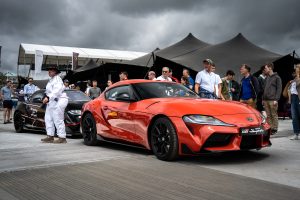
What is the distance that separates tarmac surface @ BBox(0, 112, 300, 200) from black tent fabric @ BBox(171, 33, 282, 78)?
9.89 m

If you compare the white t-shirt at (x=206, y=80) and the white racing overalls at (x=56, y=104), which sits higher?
the white t-shirt at (x=206, y=80)

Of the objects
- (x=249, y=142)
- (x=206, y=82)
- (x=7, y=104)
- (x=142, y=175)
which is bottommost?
(x=142, y=175)

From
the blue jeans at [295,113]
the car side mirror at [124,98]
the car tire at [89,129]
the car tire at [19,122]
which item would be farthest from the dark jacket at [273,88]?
the car tire at [19,122]

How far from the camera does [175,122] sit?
19.7 ft

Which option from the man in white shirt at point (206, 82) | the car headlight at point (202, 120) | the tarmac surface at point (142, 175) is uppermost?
the man in white shirt at point (206, 82)

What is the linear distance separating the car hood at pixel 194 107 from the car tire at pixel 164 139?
0.62 feet

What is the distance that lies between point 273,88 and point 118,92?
4034 millimetres

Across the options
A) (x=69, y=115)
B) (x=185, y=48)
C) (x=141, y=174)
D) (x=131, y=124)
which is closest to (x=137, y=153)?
(x=131, y=124)

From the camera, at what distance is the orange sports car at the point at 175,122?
5.86m

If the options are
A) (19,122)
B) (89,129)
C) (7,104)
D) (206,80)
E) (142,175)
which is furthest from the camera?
(7,104)

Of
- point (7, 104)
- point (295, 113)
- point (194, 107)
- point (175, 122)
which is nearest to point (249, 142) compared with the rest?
point (194, 107)

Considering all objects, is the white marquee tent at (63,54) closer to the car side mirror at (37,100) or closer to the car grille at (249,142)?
the car side mirror at (37,100)

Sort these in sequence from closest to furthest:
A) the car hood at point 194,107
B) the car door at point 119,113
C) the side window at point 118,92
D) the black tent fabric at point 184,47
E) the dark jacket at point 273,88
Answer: the car hood at point 194,107 < the car door at point 119,113 < the side window at point 118,92 < the dark jacket at point 273,88 < the black tent fabric at point 184,47

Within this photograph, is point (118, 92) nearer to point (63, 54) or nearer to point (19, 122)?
point (19, 122)
